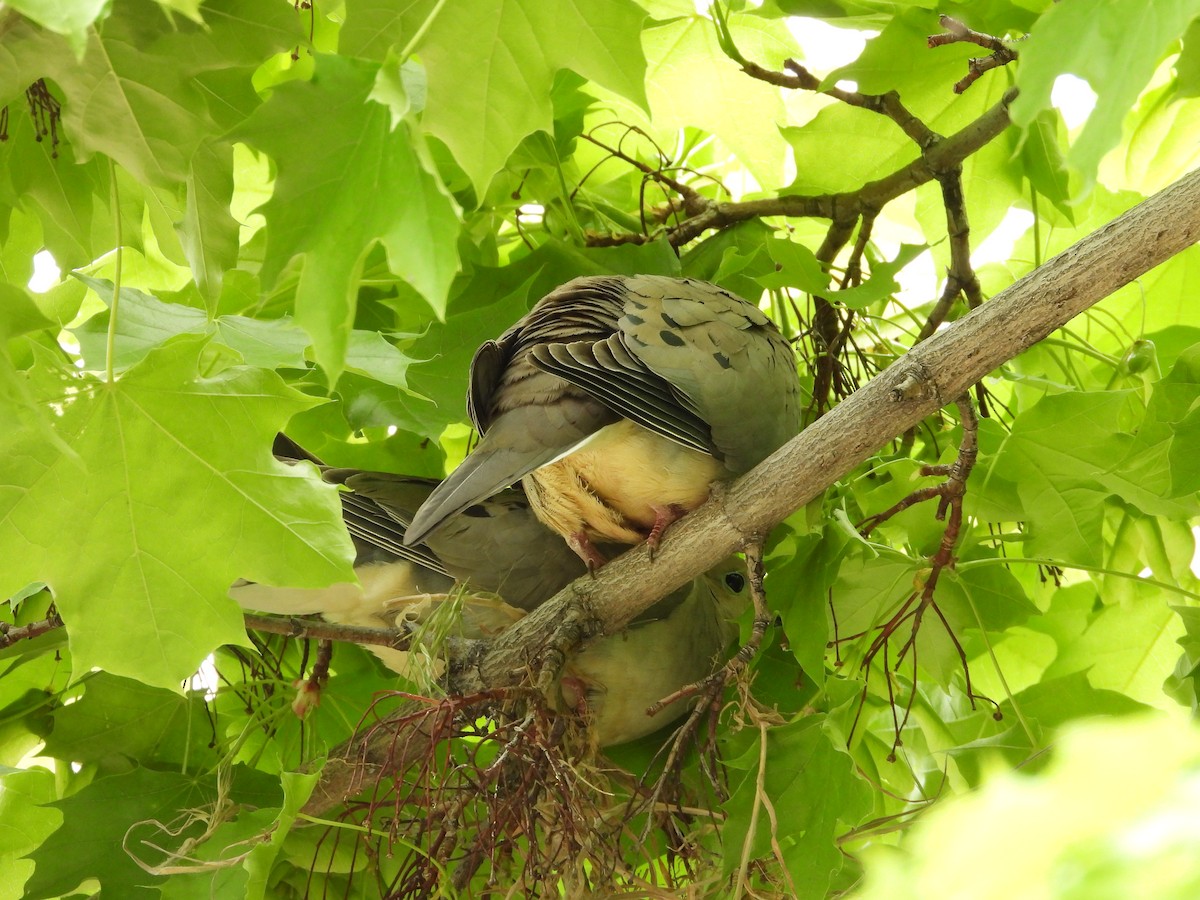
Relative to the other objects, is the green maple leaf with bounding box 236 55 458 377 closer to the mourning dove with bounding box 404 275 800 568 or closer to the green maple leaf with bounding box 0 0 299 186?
the green maple leaf with bounding box 0 0 299 186

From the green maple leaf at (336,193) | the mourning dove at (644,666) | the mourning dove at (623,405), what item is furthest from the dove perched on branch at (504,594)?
the green maple leaf at (336,193)

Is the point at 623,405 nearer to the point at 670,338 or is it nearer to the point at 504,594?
the point at 670,338

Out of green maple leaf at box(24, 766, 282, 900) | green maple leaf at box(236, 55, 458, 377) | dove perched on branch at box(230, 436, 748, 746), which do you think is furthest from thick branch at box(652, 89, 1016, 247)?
green maple leaf at box(24, 766, 282, 900)

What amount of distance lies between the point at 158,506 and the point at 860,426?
53 cm

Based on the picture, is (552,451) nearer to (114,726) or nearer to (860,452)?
(860,452)

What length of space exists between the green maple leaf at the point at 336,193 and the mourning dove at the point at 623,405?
1.07 ft

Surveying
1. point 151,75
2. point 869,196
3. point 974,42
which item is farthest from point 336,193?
point 869,196

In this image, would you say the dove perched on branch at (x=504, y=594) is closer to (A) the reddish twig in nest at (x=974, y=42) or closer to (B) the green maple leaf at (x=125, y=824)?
(B) the green maple leaf at (x=125, y=824)

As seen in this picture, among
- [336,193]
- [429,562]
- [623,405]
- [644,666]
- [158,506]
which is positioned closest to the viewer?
[336,193]

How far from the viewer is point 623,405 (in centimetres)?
94

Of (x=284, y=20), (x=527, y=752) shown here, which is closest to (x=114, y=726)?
(x=527, y=752)

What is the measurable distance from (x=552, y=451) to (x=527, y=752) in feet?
0.85

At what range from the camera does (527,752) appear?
87 centimetres

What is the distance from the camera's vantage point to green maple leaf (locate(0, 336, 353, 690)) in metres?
0.79
